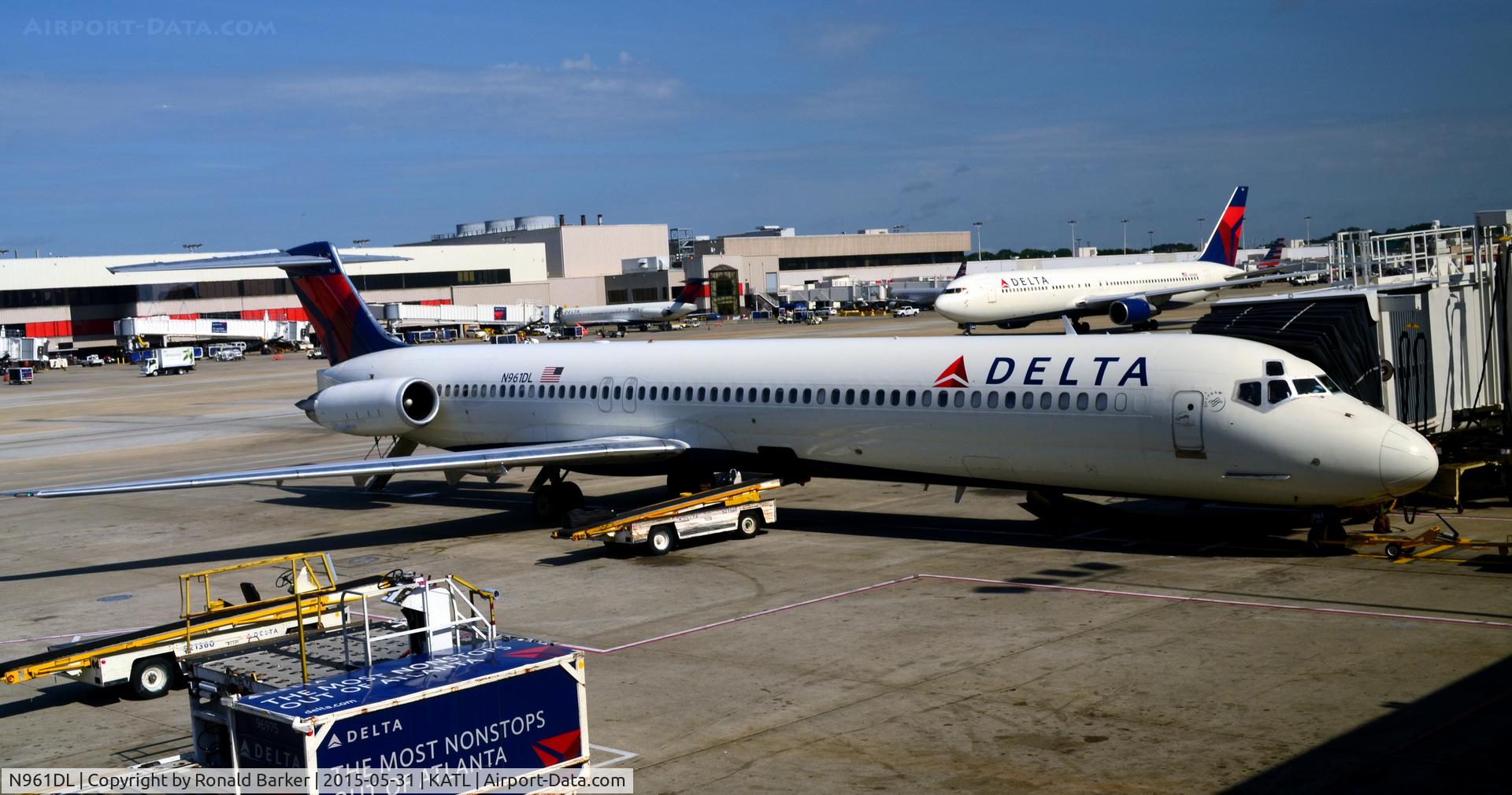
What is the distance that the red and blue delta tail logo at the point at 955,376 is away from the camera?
72.1 feet

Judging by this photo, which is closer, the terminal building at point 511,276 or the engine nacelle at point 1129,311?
the engine nacelle at point 1129,311

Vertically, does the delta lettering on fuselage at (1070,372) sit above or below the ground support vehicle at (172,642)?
above

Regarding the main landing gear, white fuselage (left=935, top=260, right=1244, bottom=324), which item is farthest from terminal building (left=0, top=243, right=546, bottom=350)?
the main landing gear

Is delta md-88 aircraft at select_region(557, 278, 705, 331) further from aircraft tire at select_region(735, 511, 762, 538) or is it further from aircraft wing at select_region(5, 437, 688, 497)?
aircraft tire at select_region(735, 511, 762, 538)

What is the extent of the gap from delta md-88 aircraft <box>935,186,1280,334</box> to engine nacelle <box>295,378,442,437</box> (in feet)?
136

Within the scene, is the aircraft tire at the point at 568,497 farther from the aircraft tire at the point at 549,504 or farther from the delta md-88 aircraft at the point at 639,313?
the delta md-88 aircraft at the point at 639,313

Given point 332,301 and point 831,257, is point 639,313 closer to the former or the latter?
point 831,257

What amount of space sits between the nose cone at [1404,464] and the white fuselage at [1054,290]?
4933cm

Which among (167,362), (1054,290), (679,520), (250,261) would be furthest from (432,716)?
(167,362)

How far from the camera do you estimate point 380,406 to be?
29.7 metres

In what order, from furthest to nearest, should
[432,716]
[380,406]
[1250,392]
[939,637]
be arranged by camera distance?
[380,406]
[1250,392]
[939,637]
[432,716]

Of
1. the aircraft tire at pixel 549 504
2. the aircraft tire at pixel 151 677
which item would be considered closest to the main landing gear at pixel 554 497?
the aircraft tire at pixel 549 504

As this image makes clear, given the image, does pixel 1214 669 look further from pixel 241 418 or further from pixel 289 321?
pixel 289 321

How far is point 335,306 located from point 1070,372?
67.8 ft
